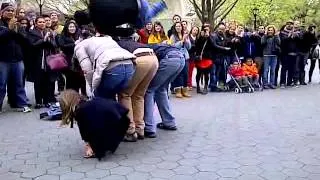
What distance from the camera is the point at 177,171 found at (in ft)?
15.2

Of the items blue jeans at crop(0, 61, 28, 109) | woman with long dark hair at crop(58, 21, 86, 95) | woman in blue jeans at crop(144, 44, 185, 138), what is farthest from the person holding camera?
woman in blue jeans at crop(144, 44, 185, 138)

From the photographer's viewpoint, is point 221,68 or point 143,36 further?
point 221,68

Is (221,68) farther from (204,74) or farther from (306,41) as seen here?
(306,41)

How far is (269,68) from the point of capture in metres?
11.8

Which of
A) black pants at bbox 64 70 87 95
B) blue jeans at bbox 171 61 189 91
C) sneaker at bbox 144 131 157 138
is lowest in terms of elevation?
sneaker at bbox 144 131 157 138

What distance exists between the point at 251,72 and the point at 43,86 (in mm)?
5063

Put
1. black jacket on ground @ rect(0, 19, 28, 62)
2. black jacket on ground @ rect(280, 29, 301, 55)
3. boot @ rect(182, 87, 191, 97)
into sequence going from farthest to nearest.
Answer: black jacket on ground @ rect(280, 29, 301, 55) → boot @ rect(182, 87, 191, 97) → black jacket on ground @ rect(0, 19, 28, 62)

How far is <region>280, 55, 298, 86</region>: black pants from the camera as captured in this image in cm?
1210

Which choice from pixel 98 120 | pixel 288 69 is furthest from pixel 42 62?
pixel 288 69

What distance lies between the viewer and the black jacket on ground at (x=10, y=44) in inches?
306

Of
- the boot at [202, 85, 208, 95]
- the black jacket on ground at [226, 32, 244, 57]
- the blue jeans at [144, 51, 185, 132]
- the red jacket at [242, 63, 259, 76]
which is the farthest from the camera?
the black jacket on ground at [226, 32, 244, 57]

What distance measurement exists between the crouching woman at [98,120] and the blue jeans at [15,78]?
10.7 feet

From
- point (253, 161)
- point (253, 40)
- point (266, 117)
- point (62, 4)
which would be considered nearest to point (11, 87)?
point (266, 117)

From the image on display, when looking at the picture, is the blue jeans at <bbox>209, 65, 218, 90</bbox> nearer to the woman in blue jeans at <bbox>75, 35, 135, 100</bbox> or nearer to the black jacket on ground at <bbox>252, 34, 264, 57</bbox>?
the black jacket on ground at <bbox>252, 34, 264, 57</bbox>
